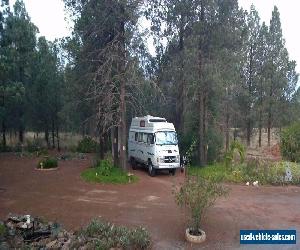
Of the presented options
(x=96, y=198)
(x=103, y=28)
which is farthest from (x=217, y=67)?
(x=96, y=198)

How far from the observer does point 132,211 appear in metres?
13.7

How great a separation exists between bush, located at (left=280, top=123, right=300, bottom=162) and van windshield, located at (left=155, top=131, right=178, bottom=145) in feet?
23.8

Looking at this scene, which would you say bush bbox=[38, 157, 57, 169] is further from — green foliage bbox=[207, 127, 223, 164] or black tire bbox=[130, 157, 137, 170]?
green foliage bbox=[207, 127, 223, 164]

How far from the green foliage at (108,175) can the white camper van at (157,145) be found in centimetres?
183

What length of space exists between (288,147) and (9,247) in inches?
756

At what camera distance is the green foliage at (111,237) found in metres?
9.20

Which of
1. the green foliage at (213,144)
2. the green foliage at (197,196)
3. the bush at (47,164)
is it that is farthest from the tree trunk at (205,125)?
the green foliage at (197,196)

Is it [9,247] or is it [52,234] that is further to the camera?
[52,234]

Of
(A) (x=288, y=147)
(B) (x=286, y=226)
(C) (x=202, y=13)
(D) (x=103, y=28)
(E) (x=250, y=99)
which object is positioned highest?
(C) (x=202, y=13)

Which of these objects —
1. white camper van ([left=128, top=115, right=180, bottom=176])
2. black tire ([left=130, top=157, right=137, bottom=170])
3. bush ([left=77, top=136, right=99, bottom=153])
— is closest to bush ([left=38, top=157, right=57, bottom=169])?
black tire ([left=130, top=157, right=137, bottom=170])

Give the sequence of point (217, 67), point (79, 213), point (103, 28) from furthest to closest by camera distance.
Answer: point (217, 67) < point (103, 28) < point (79, 213)

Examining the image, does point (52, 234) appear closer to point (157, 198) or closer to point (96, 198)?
point (96, 198)

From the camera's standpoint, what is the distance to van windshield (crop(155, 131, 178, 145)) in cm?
2175

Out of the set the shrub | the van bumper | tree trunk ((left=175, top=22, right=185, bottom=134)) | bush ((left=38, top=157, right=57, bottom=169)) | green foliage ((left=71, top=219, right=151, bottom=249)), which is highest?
tree trunk ((left=175, top=22, right=185, bottom=134))
